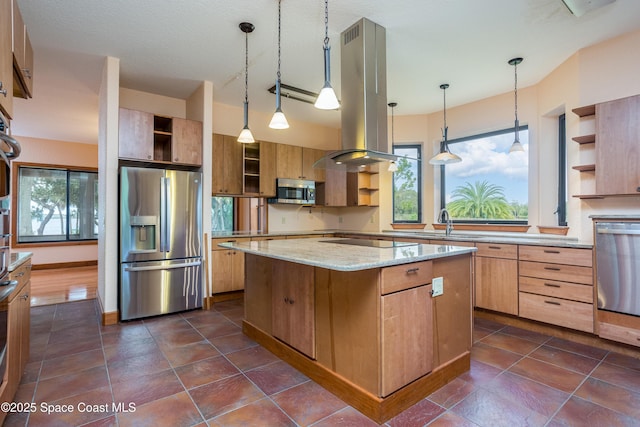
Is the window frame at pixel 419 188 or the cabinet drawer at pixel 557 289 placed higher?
the window frame at pixel 419 188

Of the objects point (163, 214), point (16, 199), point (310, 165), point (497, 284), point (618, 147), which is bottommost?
point (497, 284)

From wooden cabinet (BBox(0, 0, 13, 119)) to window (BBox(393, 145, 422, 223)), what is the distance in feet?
15.0

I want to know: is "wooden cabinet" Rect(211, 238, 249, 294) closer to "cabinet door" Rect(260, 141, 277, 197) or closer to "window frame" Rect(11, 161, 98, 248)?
"cabinet door" Rect(260, 141, 277, 197)

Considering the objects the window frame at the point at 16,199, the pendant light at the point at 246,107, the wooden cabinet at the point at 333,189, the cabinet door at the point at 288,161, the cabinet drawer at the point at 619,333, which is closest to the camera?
the cabinet drawer at the point at 619,333

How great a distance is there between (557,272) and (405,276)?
6.50ft

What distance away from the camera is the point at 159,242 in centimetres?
354

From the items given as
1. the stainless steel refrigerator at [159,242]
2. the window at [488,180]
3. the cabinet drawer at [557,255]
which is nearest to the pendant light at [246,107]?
the stainless steel refrigerator at [159,242]

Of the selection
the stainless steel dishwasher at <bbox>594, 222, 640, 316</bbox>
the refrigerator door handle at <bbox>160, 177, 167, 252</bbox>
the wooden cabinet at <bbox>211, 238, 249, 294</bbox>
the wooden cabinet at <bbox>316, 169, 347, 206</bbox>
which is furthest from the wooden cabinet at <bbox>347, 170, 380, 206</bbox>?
the stainless steel dishwasher at <bbox>594, 222, 640, 316</bbox>

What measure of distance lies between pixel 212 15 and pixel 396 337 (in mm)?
2804

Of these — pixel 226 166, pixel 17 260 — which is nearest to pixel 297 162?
pixel 226 166

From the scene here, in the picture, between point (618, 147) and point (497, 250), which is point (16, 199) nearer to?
point (497, 250)

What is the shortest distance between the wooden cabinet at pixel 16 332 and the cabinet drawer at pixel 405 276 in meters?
1.98

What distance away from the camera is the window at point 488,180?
4.16m

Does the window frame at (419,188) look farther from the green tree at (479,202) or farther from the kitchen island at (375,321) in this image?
the kitchen island at (375,321)
